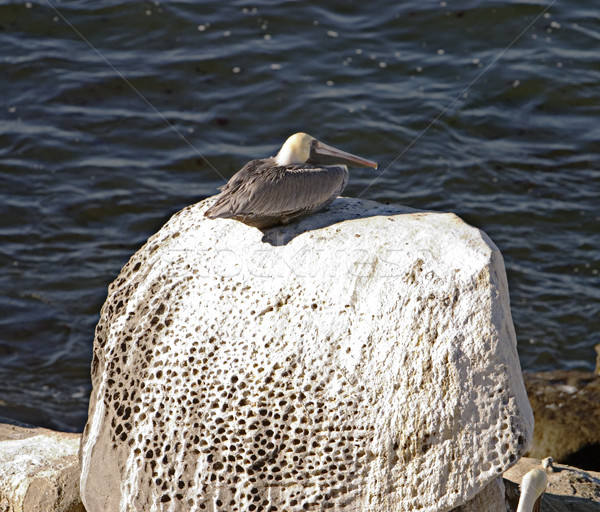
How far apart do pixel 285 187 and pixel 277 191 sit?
6 centimetres

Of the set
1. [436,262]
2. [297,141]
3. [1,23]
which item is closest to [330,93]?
[1,23]

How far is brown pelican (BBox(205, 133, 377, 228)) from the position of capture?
4.81 meters

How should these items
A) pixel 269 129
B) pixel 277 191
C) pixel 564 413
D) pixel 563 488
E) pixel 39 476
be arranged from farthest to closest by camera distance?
pixel 269 129
pixel 564 413
pixel 563 488
pixel 39 476
pixel 277 191

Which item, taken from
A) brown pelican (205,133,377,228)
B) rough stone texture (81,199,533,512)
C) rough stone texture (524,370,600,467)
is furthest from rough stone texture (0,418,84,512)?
rough stone texture (524,370,600,467)

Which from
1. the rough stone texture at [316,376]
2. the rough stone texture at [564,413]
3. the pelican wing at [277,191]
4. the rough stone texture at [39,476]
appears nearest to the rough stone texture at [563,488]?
the rough stone texture at [564,413]

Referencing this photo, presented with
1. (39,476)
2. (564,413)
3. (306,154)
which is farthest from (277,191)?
(564,413)

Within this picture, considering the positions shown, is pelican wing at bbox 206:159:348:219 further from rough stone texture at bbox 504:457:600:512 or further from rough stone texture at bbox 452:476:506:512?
rough stone texture at bbox 504:457:600:512

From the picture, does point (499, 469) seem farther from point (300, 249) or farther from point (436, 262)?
point (300, 249)

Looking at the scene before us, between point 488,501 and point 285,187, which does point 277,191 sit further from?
point 488,501

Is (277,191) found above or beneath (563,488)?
above

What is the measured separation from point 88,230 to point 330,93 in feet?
14.3

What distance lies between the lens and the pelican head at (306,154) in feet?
17.0

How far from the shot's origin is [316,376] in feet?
14.6

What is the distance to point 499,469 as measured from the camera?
4.15 metres
